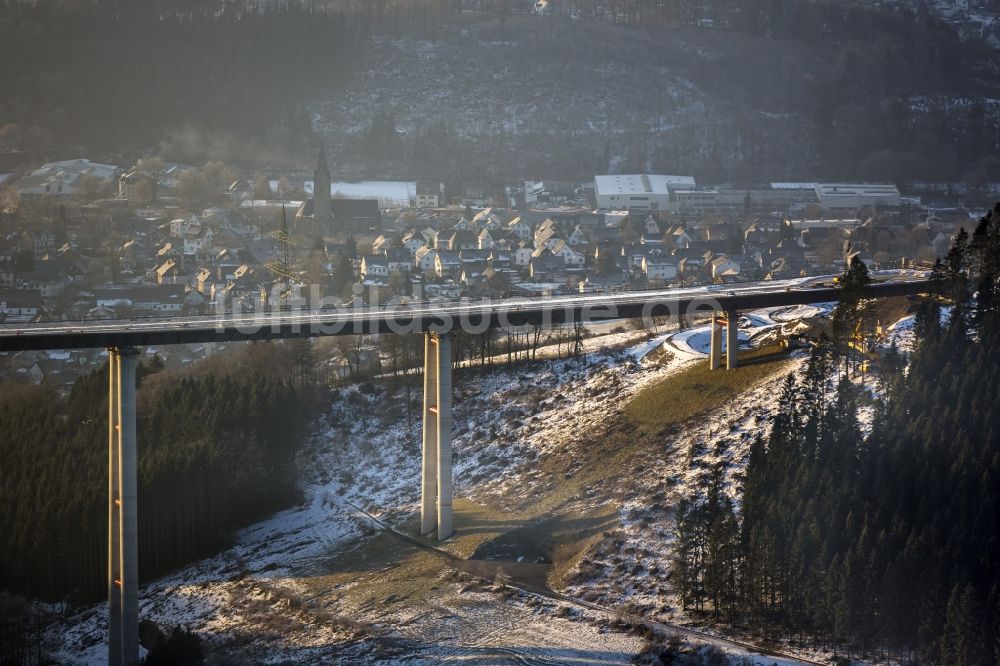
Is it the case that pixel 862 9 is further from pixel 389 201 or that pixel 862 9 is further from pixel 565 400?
pixel 565 400

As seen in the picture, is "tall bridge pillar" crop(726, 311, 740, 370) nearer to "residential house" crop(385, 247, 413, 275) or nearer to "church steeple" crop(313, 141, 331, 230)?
"residential house" crop(385, 247, 413, 275)

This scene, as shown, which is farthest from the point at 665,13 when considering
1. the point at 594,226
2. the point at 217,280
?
the point at 217,280

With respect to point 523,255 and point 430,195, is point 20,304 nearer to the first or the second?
point 523,255

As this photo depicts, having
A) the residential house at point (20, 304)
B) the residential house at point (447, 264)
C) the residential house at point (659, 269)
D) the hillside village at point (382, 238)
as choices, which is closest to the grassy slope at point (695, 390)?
the hillside village at point (382, 238)

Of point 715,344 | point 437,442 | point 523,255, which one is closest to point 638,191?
point 523,255

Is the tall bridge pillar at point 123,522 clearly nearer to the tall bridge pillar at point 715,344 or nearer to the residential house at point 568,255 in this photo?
the tall bridge pillar at point 715,344

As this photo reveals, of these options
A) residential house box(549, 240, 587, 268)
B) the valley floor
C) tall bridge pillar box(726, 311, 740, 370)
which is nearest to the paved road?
tall bridge pillar box(726, 311, 740, 370)
